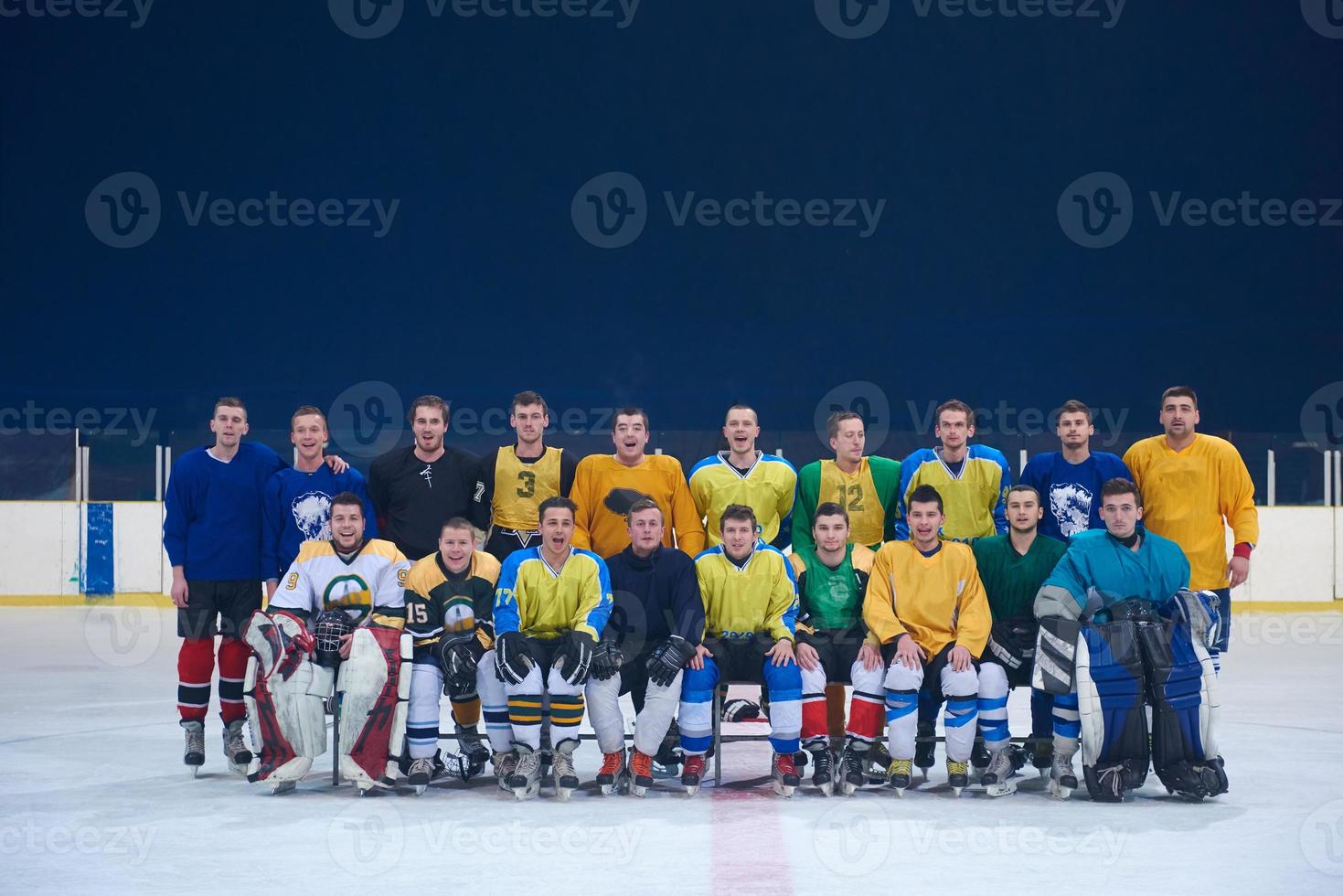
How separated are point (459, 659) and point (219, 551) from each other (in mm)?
1141

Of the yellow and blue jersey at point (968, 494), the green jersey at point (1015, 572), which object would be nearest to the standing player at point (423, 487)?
the yellow and blue jersey at point (968, 494)

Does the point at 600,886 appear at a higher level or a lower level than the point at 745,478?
lower

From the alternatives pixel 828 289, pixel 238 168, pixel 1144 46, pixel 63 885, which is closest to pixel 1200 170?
pixel 1144 46

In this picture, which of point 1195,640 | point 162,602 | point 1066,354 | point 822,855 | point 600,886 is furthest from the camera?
point 1066,354

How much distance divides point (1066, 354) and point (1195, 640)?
9.37 m

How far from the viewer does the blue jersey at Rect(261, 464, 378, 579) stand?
4.99 meters

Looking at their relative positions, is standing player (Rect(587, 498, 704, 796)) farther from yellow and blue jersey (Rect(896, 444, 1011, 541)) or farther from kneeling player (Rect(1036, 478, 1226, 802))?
kneeling player (Rect(1036, 478, 1226, 802))

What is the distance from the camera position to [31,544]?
436 inches

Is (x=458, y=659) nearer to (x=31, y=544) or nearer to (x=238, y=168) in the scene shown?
(x=31, y=544)

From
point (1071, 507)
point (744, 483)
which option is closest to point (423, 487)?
point (744, 483)

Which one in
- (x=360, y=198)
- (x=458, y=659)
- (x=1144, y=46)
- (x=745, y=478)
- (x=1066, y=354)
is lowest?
(x=458, y=659)

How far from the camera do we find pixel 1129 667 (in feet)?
14.3

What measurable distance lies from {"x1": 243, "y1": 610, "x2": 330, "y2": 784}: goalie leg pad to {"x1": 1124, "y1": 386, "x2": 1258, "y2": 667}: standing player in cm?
317

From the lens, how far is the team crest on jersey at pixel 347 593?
464 centimetres
